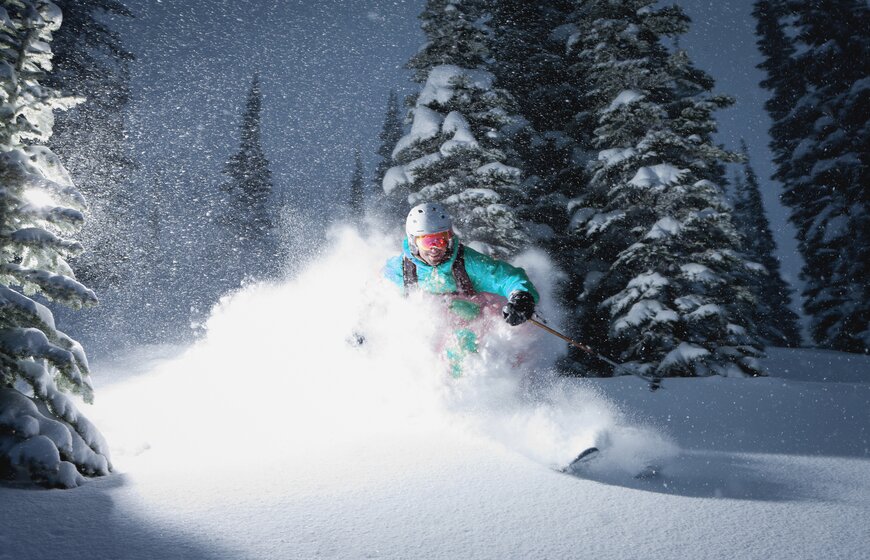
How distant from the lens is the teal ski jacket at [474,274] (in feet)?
21.8

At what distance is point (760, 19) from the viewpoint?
2625 centimetres

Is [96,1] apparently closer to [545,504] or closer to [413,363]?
[413,363]

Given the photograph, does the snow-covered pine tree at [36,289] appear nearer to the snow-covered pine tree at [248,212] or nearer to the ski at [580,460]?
the ski at [580,460]

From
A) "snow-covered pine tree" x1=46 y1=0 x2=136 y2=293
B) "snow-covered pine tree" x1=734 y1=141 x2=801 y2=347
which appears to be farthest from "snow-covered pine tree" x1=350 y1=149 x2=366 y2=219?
"snow-covered pine tree" x1=734 y1=141 x2=801 y2=347

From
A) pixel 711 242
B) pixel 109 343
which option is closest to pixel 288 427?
pixel 711 242

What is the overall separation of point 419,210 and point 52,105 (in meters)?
4.26

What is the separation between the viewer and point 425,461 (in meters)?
3.96

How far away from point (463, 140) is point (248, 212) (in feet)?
78.3

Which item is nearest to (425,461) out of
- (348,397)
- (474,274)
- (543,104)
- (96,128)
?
(348,397)

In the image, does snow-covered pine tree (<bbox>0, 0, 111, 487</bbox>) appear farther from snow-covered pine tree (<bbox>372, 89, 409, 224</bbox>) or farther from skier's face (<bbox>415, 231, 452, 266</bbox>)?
snow-covered pine tree (<bbox>372, 89, 409, 224</bbox>)

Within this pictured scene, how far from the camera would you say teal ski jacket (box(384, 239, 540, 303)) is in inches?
262

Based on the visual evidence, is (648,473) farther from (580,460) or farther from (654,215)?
(654,215)

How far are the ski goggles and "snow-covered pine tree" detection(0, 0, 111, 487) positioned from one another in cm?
377

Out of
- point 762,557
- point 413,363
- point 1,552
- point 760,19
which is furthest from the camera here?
point 760,19
